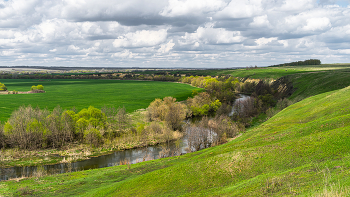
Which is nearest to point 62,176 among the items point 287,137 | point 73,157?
point 73,157

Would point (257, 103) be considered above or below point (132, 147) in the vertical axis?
above

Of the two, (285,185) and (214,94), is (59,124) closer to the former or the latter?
(285,185)

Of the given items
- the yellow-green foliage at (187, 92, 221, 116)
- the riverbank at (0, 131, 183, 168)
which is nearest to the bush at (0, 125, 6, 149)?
the riverbank at (0, 131, 183, 168)

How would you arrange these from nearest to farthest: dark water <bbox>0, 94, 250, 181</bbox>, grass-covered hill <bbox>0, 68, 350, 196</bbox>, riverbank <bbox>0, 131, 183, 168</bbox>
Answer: grass-covered hill <bbox>0, 68, 350, 196</bbox> < dark water <bbox>0, 94, 250, 181</bbox> < riverbank <bbox>0, 131, 183, 168</bbox>

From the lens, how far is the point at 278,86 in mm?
149500

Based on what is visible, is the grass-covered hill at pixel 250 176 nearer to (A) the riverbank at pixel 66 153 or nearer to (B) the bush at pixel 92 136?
(A) the riverbank at pixel 66 153

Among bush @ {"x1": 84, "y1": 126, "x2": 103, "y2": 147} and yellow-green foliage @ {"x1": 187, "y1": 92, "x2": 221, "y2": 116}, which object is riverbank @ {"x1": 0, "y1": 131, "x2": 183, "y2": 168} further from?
yellow-green foliage @ {"x1": 187, "y1": 92, "x2": 221, "y2": 116}

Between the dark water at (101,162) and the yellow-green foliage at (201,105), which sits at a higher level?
the yellow-green foliage at (201,105)

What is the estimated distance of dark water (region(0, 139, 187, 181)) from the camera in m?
42.9

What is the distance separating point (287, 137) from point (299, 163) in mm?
10880

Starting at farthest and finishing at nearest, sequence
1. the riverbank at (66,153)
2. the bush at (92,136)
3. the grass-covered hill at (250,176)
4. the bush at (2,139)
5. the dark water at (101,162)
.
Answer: the bush at (92,136)
the bush at (2,139)
the riverbank at (66,153)
the dark water at (101,162)
the grass-covered hill at (250,176)

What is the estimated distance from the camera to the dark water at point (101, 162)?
1688 inches

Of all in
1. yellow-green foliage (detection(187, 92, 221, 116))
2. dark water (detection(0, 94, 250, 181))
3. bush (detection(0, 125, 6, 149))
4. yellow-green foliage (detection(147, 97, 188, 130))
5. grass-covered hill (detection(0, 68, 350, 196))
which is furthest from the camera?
yellow-green foliage (detection(187, 92, 221, 116))

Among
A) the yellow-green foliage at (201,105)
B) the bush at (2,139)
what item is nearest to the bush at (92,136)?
the bush at (2,139)
